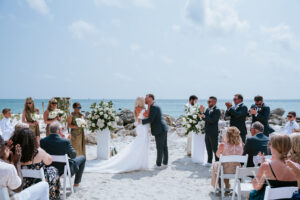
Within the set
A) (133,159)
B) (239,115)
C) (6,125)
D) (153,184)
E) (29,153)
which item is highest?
(239,115)

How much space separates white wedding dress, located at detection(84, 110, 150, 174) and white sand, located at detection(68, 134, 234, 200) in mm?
273

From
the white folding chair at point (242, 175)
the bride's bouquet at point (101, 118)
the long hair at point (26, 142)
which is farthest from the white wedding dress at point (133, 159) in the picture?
the long hair at point (26, 142)

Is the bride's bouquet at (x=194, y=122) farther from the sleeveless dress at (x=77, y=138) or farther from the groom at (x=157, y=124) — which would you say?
the sleeveless dress at (x=77, y=138)

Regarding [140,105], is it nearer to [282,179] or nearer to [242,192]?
[242,192]

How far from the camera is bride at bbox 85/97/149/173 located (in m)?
7.59

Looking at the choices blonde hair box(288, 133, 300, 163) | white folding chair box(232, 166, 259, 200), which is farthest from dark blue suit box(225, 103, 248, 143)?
blonde hair box(288, 133, 300, 163)

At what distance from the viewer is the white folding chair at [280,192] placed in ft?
10.1

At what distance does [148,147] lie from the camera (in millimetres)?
7805

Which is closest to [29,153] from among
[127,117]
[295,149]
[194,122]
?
[295,149]

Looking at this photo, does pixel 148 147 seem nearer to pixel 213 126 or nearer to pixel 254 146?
pixel 213 126

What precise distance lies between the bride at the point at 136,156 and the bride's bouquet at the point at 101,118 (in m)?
1.11

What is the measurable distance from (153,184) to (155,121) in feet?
6.42

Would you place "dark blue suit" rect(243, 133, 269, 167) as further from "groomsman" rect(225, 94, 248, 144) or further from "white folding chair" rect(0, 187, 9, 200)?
"white folding chair" rect(0, 187, 9, 200)

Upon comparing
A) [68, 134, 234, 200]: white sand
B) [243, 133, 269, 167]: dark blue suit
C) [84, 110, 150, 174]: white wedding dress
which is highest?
[243, 133, 269, 167]: dark blue suit
